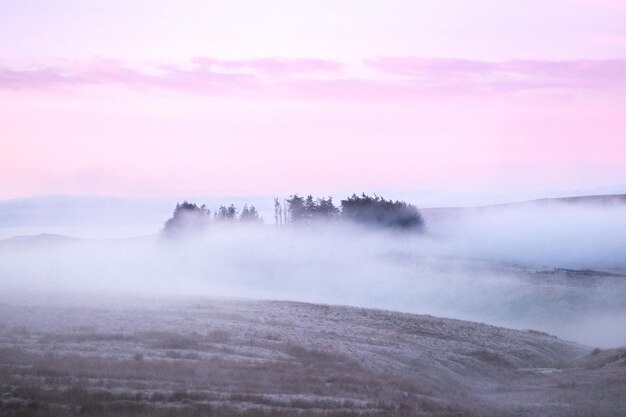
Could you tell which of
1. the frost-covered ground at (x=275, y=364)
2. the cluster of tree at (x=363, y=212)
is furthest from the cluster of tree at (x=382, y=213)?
the frost-covered ground at (x=275, y=364)

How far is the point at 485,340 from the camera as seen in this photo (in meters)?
60.7

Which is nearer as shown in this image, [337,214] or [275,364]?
[275,364]

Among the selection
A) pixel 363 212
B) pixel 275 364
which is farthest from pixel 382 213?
pixel 275 364

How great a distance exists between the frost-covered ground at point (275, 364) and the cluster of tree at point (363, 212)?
104m

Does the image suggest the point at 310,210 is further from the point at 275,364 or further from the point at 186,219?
the point at 275,364

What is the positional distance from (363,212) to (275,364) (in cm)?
13743

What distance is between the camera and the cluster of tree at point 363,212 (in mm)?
172500

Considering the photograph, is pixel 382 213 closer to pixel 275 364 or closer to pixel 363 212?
pixel 363 212

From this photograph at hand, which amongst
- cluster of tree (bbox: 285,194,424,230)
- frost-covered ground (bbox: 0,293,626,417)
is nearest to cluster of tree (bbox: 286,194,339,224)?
cluster of tree (bbox: 285,194,424,230)

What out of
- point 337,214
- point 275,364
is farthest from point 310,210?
point 275,364

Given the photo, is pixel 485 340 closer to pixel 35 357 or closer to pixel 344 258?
pixel 35 357

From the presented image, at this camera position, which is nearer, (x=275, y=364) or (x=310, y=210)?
(x=275, y=364)

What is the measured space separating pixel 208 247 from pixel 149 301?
97142 millimetres

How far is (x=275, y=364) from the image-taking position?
128 ft
